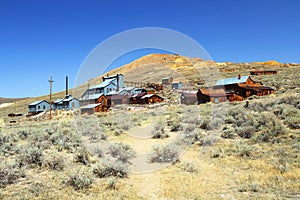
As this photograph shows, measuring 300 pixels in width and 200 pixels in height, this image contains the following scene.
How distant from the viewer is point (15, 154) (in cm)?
838

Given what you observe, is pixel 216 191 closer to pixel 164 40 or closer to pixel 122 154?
pixel 122 154

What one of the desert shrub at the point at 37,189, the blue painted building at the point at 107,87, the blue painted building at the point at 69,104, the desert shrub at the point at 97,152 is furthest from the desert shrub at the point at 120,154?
the blue painted building at the point at 69,104

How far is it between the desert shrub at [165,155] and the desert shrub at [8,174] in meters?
3.92

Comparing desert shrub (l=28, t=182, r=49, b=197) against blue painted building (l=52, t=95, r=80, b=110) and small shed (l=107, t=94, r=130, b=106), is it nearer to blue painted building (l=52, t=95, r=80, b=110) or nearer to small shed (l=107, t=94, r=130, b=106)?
small shed (l=107, t=94, r=130, b=106)

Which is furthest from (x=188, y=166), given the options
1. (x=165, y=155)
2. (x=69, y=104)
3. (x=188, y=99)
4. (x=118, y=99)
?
(x=69, y=104)

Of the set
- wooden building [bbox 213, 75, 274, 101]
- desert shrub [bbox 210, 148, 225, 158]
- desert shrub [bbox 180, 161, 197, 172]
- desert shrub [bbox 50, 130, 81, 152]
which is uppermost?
wooden building [bbox 213, 75, 274, 101]

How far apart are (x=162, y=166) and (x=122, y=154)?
1390mm

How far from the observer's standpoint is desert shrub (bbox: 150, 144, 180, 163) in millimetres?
7617

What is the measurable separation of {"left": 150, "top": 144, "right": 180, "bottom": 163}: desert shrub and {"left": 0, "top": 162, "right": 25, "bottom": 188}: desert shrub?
3923 mm

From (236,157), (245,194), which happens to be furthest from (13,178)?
(236,157)

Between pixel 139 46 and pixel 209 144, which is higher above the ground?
pixel 139 46

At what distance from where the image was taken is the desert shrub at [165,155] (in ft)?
25.0

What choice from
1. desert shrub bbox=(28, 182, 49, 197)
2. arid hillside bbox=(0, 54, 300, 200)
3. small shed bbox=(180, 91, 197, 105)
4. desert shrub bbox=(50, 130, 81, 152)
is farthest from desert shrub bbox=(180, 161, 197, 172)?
small shed bbox=(180, 91, 197, 105)

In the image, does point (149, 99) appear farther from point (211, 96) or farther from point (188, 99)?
point (211, 96)
